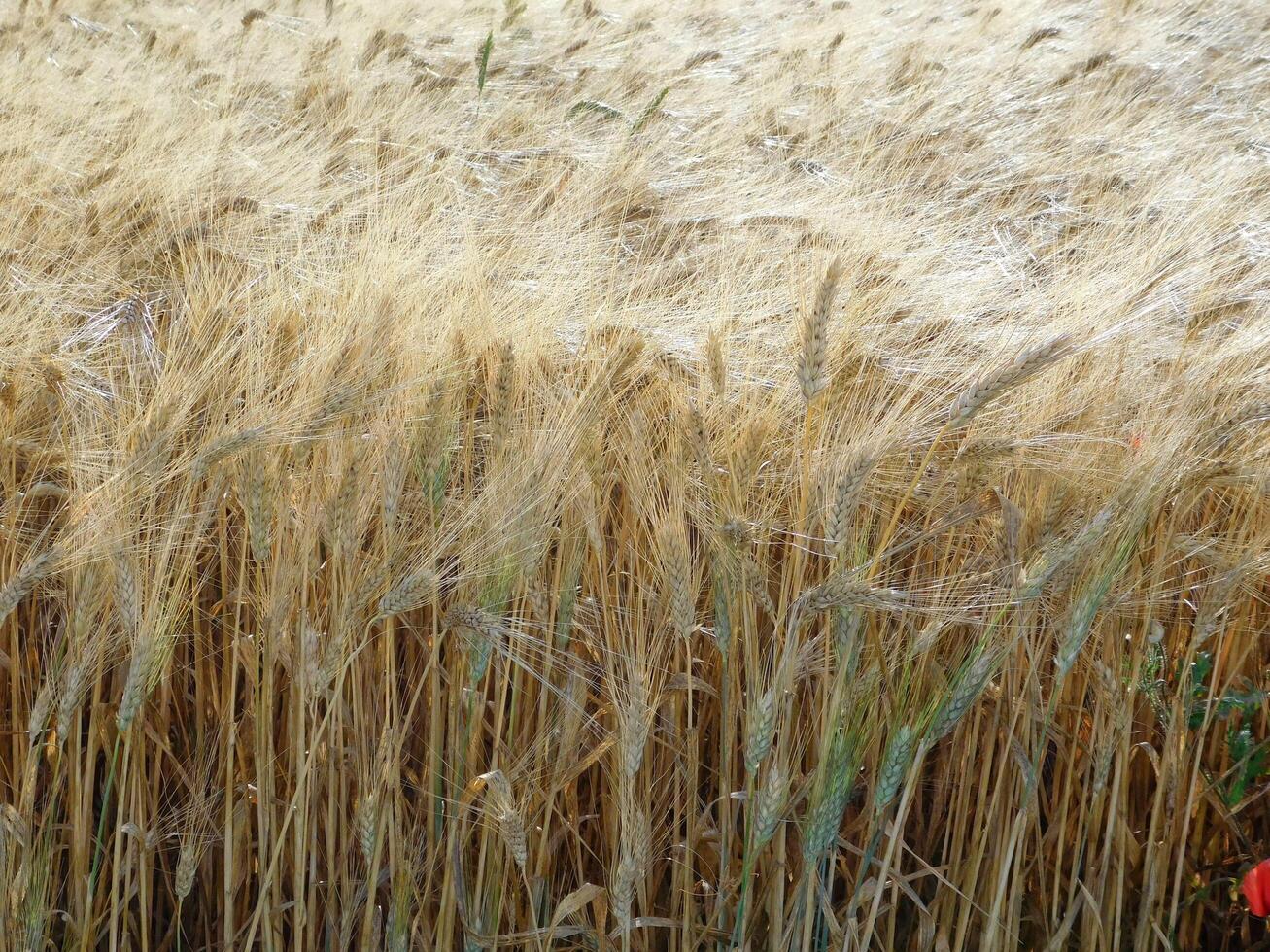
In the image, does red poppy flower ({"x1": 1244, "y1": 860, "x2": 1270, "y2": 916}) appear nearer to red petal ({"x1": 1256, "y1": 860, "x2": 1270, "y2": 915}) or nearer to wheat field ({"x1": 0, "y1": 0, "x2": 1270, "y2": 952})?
red petal ({"x1": 1256, "y1": 860, "x2": 1270, "y2": 915})

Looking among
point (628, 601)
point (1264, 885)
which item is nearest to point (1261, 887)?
point (1264, 885)

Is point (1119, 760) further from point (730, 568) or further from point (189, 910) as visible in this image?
point (189, 910)

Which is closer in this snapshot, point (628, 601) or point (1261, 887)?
point (1261, 887)

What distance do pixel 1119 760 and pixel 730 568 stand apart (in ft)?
1.68

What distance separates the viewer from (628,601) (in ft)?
4.41

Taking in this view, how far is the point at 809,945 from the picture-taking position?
4.13 ft

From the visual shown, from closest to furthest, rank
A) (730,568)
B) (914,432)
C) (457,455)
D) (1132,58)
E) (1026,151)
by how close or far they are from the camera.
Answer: (730,568)
(914,432)
(457,455)
(1026,151)
(1132,58)

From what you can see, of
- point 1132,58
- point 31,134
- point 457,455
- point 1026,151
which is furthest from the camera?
point 1132,58

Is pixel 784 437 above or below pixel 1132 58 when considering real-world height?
below

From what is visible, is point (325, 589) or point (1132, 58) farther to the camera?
point (1132, 58)

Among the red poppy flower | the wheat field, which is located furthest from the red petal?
the wheat field

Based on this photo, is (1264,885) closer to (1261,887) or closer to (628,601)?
(1261,887)

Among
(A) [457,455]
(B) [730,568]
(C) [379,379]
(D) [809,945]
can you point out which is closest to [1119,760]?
(D) [809,945]

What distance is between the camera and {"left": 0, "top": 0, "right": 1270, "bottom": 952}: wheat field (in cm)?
122
